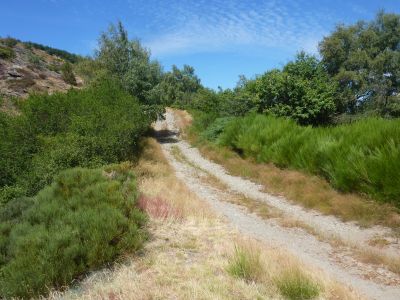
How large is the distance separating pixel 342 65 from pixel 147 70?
1552cm

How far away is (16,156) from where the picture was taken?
43.1ft

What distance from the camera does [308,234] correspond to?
Answer: 847cm

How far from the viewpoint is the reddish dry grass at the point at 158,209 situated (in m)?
8.37

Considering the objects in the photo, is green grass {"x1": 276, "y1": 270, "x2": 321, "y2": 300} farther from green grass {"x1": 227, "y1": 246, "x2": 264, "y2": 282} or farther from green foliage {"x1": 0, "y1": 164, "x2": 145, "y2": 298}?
green foliage {"x1": 0, "y1": 164, "x2": 145, "y2": 298}

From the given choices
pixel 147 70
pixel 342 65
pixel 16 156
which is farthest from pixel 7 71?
pixel 342 65

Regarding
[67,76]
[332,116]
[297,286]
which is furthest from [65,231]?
[67,76]

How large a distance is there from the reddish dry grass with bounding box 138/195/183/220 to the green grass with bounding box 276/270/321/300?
3644 mm

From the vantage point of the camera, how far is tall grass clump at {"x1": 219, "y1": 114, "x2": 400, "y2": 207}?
30.6 feet

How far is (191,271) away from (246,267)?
848 mm

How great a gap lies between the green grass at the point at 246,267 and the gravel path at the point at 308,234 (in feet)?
4.42

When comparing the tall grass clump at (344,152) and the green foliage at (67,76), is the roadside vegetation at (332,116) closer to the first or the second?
the tall grass clump at (344,152)

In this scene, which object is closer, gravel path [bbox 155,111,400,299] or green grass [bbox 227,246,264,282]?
green grass [bbox 227,246,264,282]

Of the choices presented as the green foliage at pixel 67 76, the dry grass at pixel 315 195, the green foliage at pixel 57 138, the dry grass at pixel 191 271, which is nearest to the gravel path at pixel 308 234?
the dry grass at pixel 315 195

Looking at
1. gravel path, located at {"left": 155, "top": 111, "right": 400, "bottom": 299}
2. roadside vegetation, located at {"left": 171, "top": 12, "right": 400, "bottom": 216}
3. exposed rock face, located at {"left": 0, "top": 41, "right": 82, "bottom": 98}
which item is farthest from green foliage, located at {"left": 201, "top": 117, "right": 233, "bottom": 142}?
exposed rock face, located at {"left": 0, "top": 41, "right": 82, "bottom": 98}
